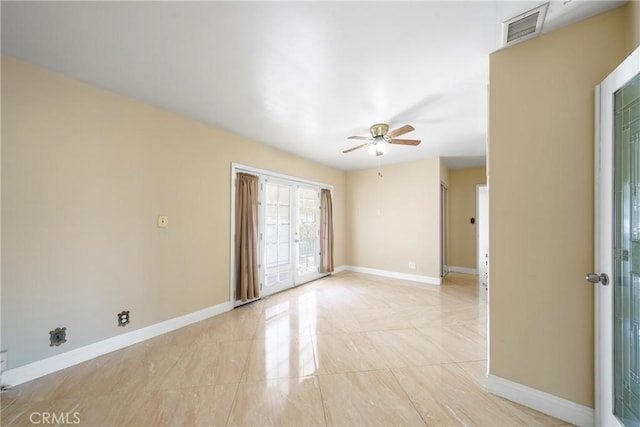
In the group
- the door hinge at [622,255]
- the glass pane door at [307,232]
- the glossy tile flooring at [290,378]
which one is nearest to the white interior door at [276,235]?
the glass pane door at [307,232]

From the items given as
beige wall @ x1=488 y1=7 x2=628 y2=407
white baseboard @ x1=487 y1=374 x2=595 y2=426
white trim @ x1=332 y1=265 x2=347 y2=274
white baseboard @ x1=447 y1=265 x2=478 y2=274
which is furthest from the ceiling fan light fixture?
white baseboard @ x1=447 y1=265 x2=478 y2=274

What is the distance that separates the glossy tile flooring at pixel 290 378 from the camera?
1.47 metres

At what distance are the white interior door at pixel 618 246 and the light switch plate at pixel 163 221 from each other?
3.65 metres

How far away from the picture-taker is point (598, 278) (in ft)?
4.24

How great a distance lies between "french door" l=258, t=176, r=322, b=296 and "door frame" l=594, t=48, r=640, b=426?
3576mm

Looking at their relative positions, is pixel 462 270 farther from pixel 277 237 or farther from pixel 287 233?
pixel 277 237

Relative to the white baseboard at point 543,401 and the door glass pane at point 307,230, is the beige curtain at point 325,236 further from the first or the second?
the white baseboard at point 543,401

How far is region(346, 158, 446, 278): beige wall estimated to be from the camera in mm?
4520

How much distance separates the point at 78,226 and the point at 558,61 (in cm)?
397

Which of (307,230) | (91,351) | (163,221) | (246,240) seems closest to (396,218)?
(307,230)

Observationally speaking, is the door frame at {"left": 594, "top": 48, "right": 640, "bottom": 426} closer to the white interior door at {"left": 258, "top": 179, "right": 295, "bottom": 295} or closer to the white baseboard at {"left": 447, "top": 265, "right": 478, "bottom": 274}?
the white interior door at {"left": 258, "top": 179, "right": 295, "bottom": 295}

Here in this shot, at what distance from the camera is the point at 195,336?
249cm

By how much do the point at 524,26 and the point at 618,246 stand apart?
1456mm

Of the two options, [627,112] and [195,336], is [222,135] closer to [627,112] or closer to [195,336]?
[195,336]
